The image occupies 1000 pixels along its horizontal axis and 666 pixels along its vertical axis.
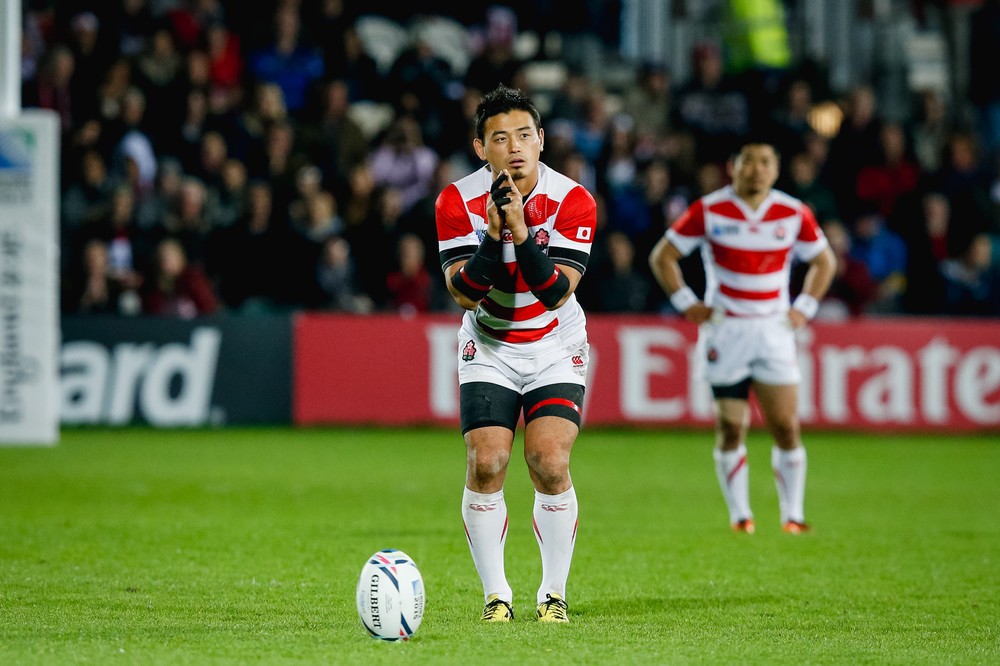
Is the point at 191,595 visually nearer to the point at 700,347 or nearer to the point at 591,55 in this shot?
the point at 700,347

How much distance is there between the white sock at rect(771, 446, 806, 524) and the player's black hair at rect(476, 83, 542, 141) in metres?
4.20

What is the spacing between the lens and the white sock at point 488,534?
6270 millimetres

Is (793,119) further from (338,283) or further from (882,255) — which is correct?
(338,283)

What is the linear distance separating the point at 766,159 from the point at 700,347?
4.40ft

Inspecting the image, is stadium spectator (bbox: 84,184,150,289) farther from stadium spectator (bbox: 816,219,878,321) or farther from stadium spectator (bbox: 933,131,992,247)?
stadium spectator (bbox: 933,131,992,247)

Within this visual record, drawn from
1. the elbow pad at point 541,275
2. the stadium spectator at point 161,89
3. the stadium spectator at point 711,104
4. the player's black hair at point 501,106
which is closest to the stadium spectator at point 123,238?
the stadium spectator at point 161,89

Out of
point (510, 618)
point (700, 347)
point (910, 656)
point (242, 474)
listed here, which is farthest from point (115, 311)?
point (910, 656)

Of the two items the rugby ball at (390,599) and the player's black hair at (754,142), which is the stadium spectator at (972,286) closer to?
the player's black hair at (754,142)

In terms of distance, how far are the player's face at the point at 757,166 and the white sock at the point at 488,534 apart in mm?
4084

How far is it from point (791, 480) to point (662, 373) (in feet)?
23.3

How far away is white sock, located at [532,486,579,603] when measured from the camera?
6.30 m

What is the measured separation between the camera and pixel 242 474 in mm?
12672

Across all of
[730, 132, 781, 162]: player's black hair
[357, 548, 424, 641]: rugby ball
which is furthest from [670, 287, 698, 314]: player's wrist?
[357, 548, 424, 641]: rugby ball

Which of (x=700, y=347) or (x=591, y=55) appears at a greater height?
(x=591, y=55)
